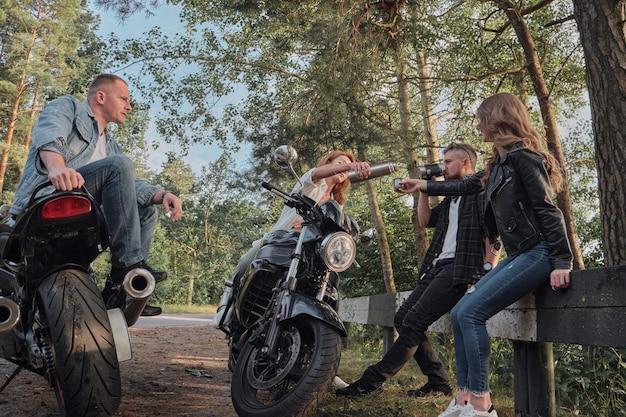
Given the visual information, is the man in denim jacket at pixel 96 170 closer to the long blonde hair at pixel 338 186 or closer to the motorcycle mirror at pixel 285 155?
the motorcycle mirror at pixel 285 155

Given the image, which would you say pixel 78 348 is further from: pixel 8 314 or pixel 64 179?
pixel 64 179

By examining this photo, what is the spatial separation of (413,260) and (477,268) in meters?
9.17

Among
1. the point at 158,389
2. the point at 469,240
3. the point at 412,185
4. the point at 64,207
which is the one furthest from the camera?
the point at 158,389

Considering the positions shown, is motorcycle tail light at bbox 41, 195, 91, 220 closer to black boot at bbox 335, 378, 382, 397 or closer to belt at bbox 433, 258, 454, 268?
black boot at bbox 335, 378, 382, 397

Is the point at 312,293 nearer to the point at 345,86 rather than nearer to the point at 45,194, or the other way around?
the point at 45,194

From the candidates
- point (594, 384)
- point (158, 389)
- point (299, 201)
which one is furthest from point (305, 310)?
point (594, 384)

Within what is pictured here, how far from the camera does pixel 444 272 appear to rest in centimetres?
416

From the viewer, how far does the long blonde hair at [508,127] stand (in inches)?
133

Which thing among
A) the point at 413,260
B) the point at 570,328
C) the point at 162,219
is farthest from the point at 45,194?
the point at 162,219

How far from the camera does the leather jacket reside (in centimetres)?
307

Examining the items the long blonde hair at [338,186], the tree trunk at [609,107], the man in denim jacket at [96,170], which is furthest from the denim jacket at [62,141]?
the tree trunk at [609,107]

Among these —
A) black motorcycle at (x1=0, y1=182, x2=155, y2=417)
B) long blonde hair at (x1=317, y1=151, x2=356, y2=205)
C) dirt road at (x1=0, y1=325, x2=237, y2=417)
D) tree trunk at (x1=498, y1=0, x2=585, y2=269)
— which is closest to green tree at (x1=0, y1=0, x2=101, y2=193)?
tree trunk at (x1=498, y1=0, x2=585, y2=269)

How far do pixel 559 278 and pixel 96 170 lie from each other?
7.57 ft

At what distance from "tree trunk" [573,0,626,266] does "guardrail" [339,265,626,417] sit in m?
2.07
